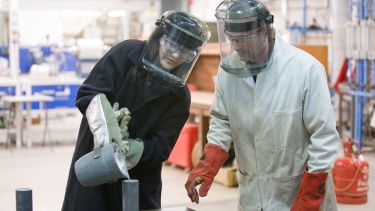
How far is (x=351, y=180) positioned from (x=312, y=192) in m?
3.47

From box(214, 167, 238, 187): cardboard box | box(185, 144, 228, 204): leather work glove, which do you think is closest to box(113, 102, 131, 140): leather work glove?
box(185, 144, 228, 204): leather work glove

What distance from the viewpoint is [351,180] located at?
5.79 meters

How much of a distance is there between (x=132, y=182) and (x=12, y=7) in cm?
742

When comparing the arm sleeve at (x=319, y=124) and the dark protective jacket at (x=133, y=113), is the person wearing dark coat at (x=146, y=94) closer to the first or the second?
the dark protective jacket at (x=133, y=113)

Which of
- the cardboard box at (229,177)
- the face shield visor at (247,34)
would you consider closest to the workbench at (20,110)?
the cardboard box at (229,177)

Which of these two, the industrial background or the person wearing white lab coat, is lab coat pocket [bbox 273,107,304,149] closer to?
the person wearing white lab coat

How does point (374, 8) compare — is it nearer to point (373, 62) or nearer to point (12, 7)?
point (373, 62)

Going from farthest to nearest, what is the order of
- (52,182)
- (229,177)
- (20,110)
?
(20,110) < (52,182) < (229,177)

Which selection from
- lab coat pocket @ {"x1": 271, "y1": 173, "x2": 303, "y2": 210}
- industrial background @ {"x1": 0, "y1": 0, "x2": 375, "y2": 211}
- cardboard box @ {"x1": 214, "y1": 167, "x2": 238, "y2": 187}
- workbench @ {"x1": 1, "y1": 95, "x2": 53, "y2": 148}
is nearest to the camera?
lab coat pocket @ {"x1": 271, "y1": 173, "x2": 303, "y2": 210}

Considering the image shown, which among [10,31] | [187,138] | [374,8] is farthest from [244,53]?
[10,31]

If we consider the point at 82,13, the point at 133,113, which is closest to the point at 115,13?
the point at 82,13

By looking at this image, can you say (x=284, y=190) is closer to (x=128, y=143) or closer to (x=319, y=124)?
(x=319, y=124)

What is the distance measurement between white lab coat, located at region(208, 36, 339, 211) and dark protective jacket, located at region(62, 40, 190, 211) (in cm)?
24

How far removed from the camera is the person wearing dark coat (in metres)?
2.70
